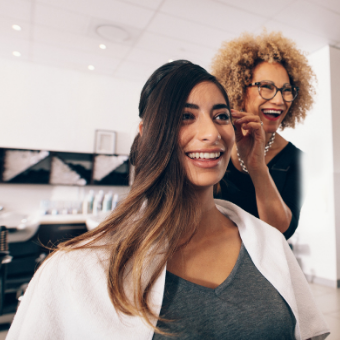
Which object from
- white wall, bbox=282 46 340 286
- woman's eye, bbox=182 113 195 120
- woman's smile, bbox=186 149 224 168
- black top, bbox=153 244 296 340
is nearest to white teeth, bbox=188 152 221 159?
woman's smile, bbox=186 149 224 168

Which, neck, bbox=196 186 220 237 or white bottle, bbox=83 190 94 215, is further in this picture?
white bottle, bbox=83 190 94 215

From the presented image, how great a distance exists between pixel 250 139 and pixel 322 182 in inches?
127

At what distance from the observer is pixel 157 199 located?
2.98 feet

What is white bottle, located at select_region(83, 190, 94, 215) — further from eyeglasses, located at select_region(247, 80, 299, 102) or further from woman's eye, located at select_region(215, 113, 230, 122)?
woman's eye, located at select_region(215, 113, 230, 122)

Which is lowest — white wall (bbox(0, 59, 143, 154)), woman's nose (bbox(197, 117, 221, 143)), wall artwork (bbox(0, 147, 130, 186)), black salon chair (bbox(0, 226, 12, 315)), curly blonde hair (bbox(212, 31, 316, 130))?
black salon chair (bbox(0, 226, 12, 315))

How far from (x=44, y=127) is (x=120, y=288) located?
4.21 metres

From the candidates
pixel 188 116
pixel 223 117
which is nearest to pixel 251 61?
pixel 223 117

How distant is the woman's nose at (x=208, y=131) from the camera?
882mm

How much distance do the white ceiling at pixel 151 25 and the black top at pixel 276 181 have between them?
86.8 inches

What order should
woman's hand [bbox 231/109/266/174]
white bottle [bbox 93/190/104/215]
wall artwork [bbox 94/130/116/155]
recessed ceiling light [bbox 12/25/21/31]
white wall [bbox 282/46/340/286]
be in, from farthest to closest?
wall artwork [bbox 94/130/116/155] → white bottle [bbox 93/190/104/215] → white wall [bbox 282/46/340/286] → recessed ceiling light [bbox 12/25/21/31] → woman's hand [bbox 231/109/266/174]

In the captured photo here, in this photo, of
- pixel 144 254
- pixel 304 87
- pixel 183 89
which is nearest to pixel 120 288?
pixel 144 254

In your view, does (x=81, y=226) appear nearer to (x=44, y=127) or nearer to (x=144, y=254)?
(x=44, y=127)

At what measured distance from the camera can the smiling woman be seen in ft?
2.39

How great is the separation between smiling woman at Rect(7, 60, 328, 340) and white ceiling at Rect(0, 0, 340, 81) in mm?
2414
